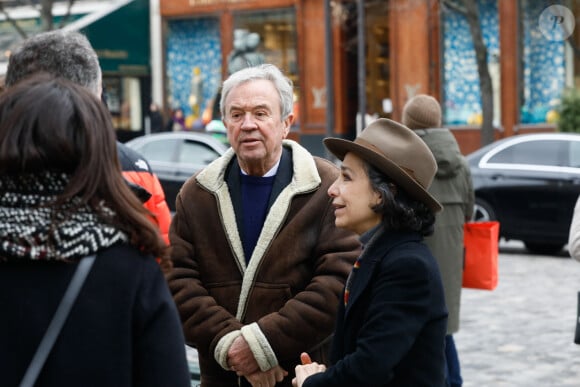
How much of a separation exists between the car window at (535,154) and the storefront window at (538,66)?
36.4ft

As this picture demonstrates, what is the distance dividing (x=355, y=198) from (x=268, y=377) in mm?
815

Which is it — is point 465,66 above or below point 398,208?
above

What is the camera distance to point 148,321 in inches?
97.0

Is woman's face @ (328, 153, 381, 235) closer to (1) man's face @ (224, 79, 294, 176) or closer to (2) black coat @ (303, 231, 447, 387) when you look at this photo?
(2) black coat @ (303, 231, 447, 387)

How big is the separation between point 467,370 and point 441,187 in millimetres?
1397

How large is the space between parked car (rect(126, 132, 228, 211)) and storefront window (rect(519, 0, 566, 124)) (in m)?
10.9

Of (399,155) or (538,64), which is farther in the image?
(538,64)

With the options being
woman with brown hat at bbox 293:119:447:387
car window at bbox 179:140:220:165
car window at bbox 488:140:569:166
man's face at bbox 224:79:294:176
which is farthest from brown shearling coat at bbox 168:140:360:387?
car window at bbox 179:140:220:165

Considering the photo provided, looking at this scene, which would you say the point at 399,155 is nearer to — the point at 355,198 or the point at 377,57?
the point at 355,198

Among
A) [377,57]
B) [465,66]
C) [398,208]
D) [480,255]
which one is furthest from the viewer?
[377,57]

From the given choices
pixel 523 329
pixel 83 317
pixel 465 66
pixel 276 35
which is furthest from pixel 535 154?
pixel 276 35

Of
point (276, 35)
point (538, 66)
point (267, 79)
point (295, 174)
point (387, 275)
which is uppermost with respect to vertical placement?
point (276, 35)

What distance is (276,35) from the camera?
3033 centimetres

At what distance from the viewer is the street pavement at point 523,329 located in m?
7.87
